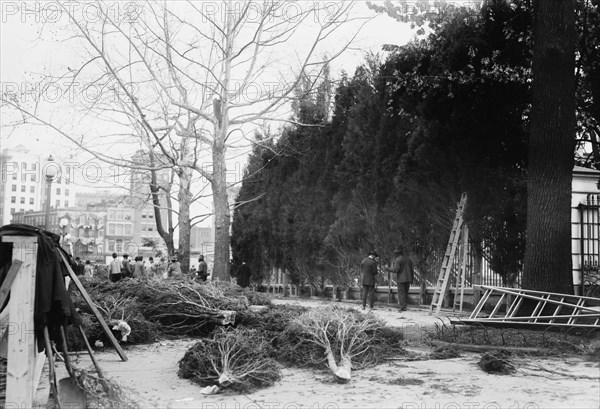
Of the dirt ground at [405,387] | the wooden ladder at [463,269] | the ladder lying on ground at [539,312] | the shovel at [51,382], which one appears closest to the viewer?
the shovel at [51,382]

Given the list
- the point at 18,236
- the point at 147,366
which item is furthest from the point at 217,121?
the point at 18,236

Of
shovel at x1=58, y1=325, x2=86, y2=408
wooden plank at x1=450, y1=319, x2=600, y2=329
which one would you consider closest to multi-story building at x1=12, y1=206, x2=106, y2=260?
wooden plank at x1=450, y1=319, x2=600, y2=329

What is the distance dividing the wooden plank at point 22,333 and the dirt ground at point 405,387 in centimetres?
130

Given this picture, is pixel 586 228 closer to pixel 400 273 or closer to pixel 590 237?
pixel 590 237

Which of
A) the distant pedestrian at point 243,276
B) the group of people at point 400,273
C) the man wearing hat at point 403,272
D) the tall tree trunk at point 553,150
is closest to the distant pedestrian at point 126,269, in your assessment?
the distant pedestrian at point 243,276

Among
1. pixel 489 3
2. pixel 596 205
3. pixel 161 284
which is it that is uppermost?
pixel 489 3

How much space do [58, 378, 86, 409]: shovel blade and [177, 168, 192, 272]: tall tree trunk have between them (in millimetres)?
23749

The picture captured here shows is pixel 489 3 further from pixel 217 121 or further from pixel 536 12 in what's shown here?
pixel 217 121

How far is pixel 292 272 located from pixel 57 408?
2143cm

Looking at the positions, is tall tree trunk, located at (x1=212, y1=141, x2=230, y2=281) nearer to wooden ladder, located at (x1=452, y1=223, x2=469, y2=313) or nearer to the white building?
wooden ladder, located at (x1=452, y1=223, x2=469, y2=313)

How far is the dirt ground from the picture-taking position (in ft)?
21.7

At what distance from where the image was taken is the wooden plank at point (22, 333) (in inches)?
234

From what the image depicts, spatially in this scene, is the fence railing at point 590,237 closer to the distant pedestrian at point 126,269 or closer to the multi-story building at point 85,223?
the distant pedestrian at point 126,269

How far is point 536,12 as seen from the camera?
12.6 m
